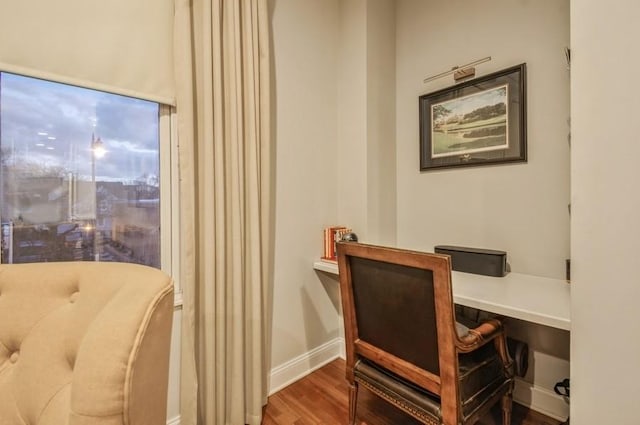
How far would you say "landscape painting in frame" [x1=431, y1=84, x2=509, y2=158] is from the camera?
1709 mm

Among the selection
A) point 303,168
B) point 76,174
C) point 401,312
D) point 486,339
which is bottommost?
point 486,339

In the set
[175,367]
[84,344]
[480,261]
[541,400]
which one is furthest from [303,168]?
[541,400]

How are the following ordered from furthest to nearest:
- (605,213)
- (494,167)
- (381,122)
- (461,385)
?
(381,122) → (494,167) → (461,385) → (605,213)

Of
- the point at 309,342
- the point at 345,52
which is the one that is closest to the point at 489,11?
the point at 345,52

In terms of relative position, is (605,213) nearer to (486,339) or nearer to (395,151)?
(486,339)

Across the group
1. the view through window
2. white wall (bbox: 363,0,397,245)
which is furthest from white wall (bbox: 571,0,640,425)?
the view through window

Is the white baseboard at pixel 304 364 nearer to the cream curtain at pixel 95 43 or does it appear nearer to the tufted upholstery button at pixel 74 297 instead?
the tufted upholstery button at pixel 74 297

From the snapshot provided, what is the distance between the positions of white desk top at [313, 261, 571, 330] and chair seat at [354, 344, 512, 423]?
0.78 feet

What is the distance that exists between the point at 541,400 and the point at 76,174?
2653 millimetres

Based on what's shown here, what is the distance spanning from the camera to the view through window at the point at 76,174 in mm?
1154

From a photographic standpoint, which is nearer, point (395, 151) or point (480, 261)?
point (480, 261)

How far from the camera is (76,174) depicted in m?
1.28

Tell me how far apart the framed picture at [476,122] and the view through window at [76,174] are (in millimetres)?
1731

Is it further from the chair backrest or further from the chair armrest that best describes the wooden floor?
the chair armrest
